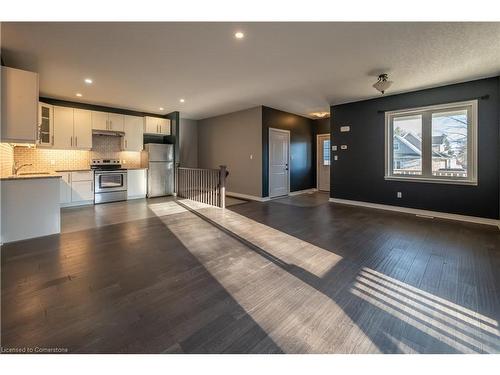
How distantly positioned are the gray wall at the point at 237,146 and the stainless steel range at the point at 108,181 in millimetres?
2883

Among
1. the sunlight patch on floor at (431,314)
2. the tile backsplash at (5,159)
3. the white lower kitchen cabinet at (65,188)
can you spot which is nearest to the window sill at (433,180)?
the sunlight patch on floor at (431,314)

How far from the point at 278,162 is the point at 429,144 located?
369 centimetres

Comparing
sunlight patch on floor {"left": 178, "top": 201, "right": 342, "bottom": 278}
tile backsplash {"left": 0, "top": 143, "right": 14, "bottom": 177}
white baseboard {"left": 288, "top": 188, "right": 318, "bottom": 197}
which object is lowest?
sunlight patch on floor {"left": 178, "top": 201, "right": 342, "bottom": 278}

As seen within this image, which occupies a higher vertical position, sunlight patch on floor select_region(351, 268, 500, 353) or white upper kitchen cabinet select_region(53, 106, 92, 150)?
white upper kitchen cabinet select_region(53, 106, 92, 150)

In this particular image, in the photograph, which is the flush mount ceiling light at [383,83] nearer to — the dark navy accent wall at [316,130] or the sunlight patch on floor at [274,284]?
the sunlight patch on floor at [274,284]

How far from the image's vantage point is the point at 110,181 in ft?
21.3

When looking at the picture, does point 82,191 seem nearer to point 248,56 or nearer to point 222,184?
point 222,184

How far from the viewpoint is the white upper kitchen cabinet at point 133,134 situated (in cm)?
700

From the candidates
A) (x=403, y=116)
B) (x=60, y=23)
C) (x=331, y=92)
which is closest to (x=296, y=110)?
(x=331, y=92)

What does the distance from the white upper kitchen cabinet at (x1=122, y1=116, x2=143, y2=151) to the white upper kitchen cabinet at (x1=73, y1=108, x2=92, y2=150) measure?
2.89 ft

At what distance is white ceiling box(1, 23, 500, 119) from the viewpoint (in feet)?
9.27

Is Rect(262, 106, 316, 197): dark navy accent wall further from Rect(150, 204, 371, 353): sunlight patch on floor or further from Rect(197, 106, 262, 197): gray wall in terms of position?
Rect(150, 204, 371, 353): sunlight patch on floor

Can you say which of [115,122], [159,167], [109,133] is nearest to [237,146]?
[159,167]

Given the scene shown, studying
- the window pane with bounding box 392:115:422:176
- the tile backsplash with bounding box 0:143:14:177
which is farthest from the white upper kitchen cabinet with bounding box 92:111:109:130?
the window pane with bounding box 392:115:422:176
